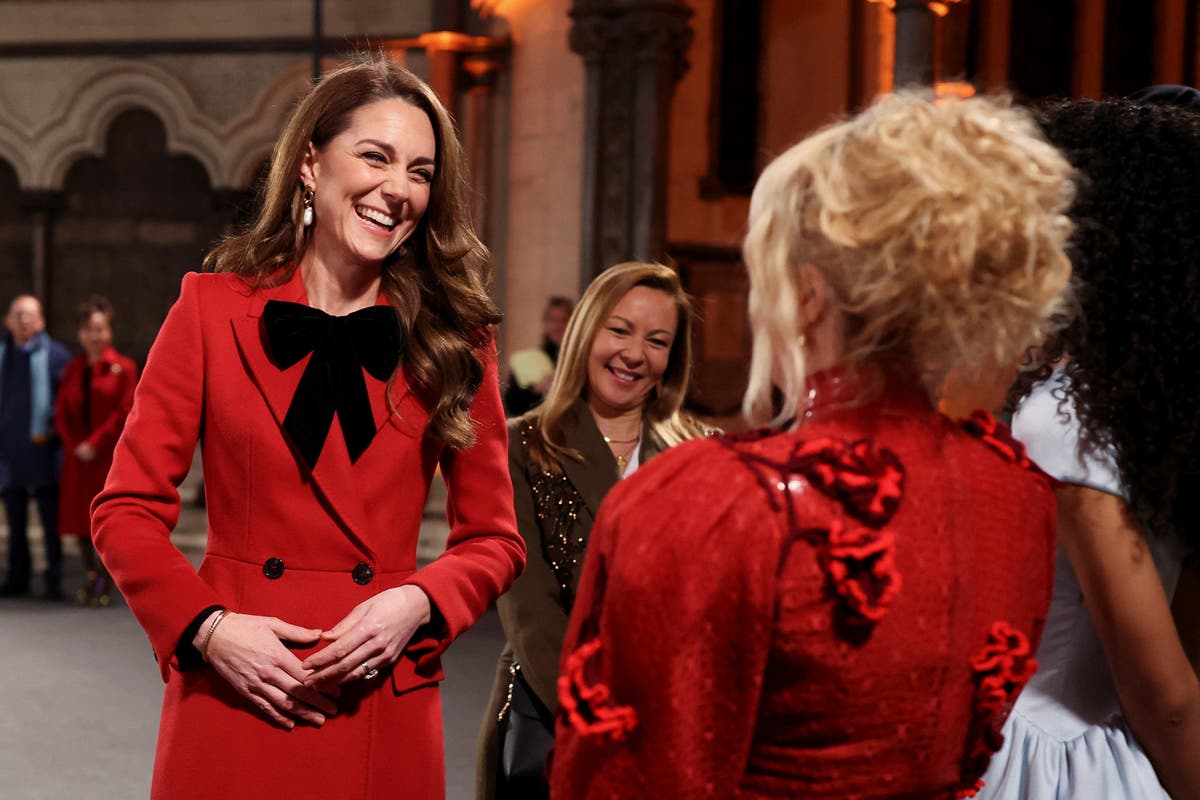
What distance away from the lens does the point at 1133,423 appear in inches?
66.3

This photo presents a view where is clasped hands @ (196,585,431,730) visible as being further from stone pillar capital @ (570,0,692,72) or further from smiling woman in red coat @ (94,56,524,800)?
stone pillar capital @ (570,0,692,72)

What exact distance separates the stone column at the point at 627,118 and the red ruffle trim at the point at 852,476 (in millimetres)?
9830

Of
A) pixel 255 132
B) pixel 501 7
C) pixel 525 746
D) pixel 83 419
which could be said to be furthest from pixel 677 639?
pixel 255 132

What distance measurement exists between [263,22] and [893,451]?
1348cm

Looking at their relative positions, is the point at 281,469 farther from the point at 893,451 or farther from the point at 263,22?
the point at 263,22

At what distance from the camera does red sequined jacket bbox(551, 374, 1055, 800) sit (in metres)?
1.22

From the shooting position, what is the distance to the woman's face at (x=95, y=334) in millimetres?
8688

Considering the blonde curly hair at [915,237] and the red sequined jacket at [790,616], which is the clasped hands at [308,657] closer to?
the red sequined jacket at [790,616]

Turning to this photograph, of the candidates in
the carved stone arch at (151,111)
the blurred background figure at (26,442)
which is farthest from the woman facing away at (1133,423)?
the carved stone arch at (151,111)

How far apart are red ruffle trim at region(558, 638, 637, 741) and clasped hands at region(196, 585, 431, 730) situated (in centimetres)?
69

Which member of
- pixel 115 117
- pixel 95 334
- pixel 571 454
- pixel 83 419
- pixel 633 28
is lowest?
pixel 83 419

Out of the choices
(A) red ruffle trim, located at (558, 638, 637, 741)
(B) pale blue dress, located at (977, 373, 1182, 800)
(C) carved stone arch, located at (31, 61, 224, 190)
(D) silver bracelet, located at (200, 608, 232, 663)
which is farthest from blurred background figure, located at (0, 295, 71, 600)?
(A) red ruffle trim, located at (558, 638, 637, 741)

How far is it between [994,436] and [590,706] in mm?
507

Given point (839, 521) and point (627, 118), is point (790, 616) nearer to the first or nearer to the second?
point (839, 521)
